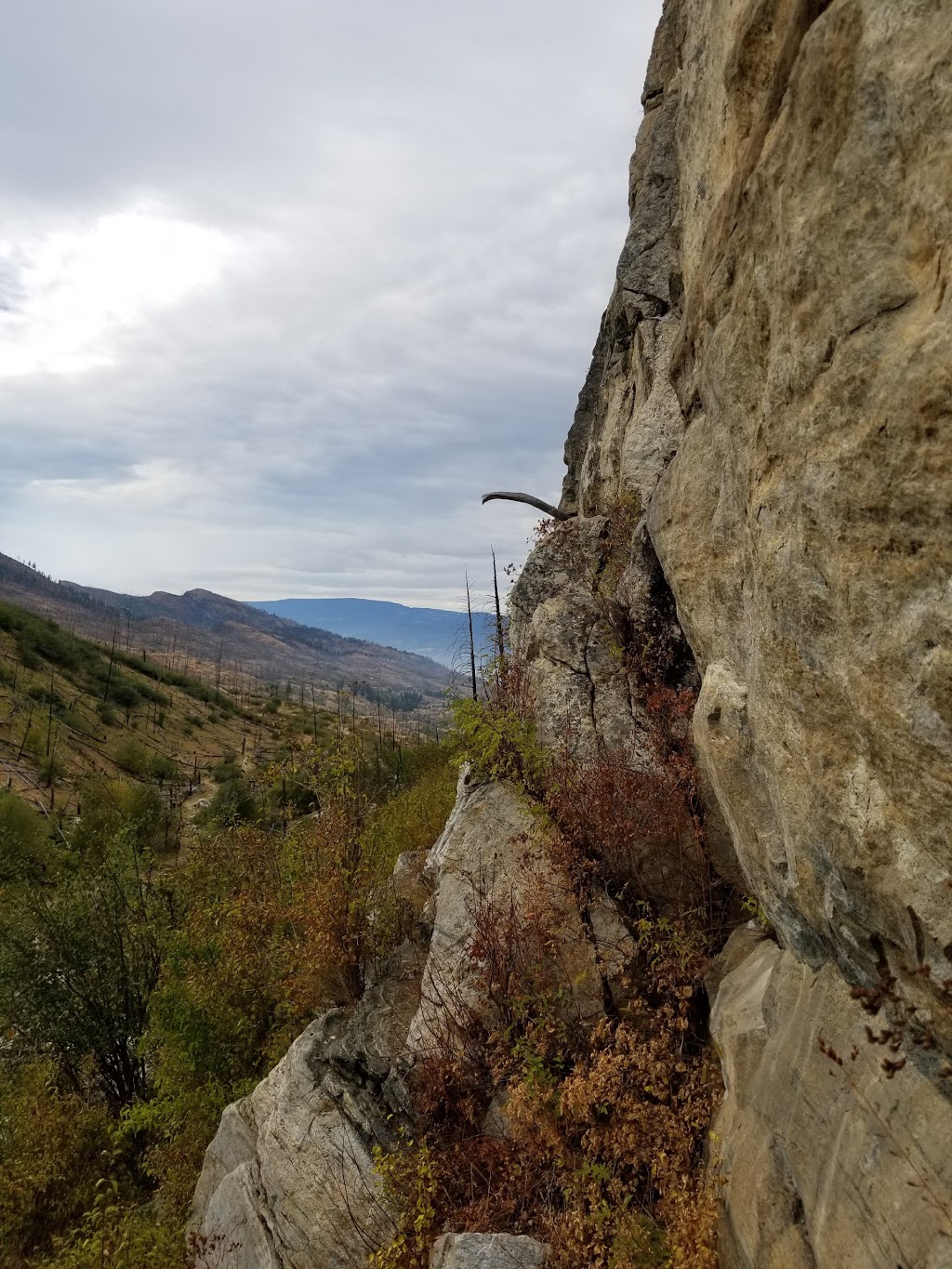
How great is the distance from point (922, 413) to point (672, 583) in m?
5.39

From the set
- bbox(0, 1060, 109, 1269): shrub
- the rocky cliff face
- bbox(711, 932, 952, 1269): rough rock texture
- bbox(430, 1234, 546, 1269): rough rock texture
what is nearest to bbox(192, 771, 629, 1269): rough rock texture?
bbox(430, 1234, 546, 1269): rough rock texture

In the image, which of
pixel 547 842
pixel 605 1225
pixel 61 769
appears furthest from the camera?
pixel 61 769

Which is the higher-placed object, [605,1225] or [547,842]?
[547,842]

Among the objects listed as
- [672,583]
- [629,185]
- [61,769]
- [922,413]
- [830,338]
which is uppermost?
[629,185]

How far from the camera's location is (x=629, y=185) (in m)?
19.2

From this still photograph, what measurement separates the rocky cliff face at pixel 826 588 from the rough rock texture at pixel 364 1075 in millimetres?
3282

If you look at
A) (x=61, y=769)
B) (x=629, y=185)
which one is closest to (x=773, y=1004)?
(x=629, y=185)

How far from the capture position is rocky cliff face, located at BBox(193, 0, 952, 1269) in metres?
4.37

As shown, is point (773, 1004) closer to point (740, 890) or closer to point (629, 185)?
point (740, 890)

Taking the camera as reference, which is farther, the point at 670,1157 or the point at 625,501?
the point at 625,501

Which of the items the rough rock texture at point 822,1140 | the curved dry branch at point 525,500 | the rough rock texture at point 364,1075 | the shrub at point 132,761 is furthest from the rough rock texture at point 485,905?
the shrub at point 132,761

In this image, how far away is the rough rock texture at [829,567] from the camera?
4348mm

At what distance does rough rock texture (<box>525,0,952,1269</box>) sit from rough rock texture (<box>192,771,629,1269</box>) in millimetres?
3407

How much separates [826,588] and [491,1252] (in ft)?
29.6
